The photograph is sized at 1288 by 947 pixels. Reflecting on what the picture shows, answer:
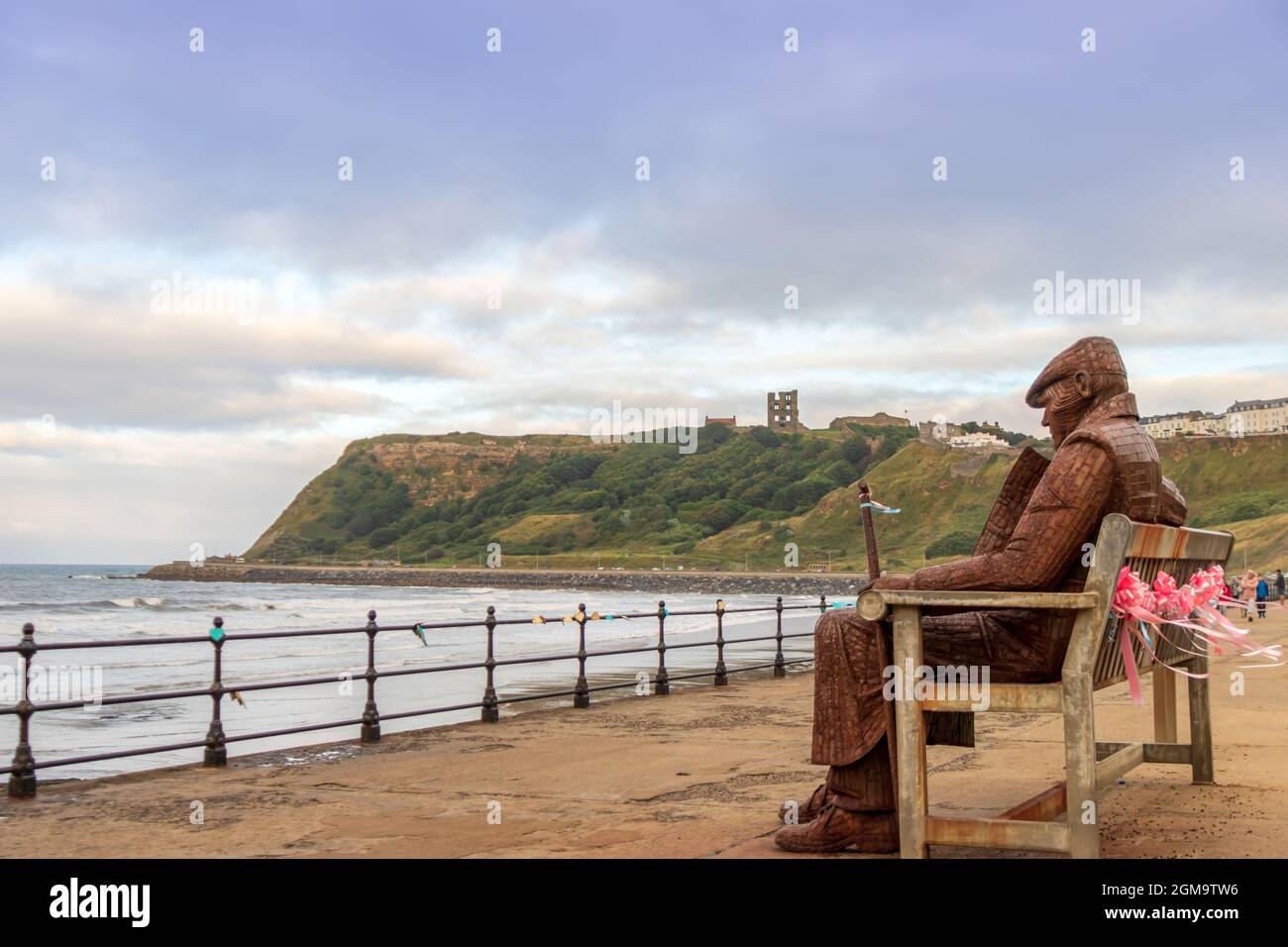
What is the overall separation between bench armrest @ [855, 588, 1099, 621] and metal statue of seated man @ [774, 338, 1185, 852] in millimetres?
104

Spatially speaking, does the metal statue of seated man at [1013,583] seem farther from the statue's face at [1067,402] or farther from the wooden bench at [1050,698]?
the wooden bench at [1050,698]

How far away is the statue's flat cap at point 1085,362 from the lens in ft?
15.3

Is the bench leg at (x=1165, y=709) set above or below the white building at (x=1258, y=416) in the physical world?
below

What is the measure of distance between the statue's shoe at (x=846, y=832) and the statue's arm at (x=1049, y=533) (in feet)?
3.10

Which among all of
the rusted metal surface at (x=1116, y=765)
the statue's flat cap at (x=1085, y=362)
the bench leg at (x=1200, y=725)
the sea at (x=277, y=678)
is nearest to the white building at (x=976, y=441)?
the sea at (x=277, y=678)

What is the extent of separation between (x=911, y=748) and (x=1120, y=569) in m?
0.93

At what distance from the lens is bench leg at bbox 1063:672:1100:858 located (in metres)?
4.00

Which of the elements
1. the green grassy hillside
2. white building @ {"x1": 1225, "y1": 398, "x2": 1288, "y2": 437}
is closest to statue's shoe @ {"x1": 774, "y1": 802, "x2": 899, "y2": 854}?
the green grassy hillside

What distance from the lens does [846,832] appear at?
457 centimetres

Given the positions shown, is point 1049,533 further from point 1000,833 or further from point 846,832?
point 846,832

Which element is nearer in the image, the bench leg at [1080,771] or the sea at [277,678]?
the bench leg at [1080,771]

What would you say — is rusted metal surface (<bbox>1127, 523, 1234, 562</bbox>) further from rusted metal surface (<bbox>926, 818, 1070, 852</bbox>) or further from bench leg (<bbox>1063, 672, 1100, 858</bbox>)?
rusted metal surface (<bbox>926, 818, 1070, 852</bbox>)

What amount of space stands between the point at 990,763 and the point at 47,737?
11.3 metres
